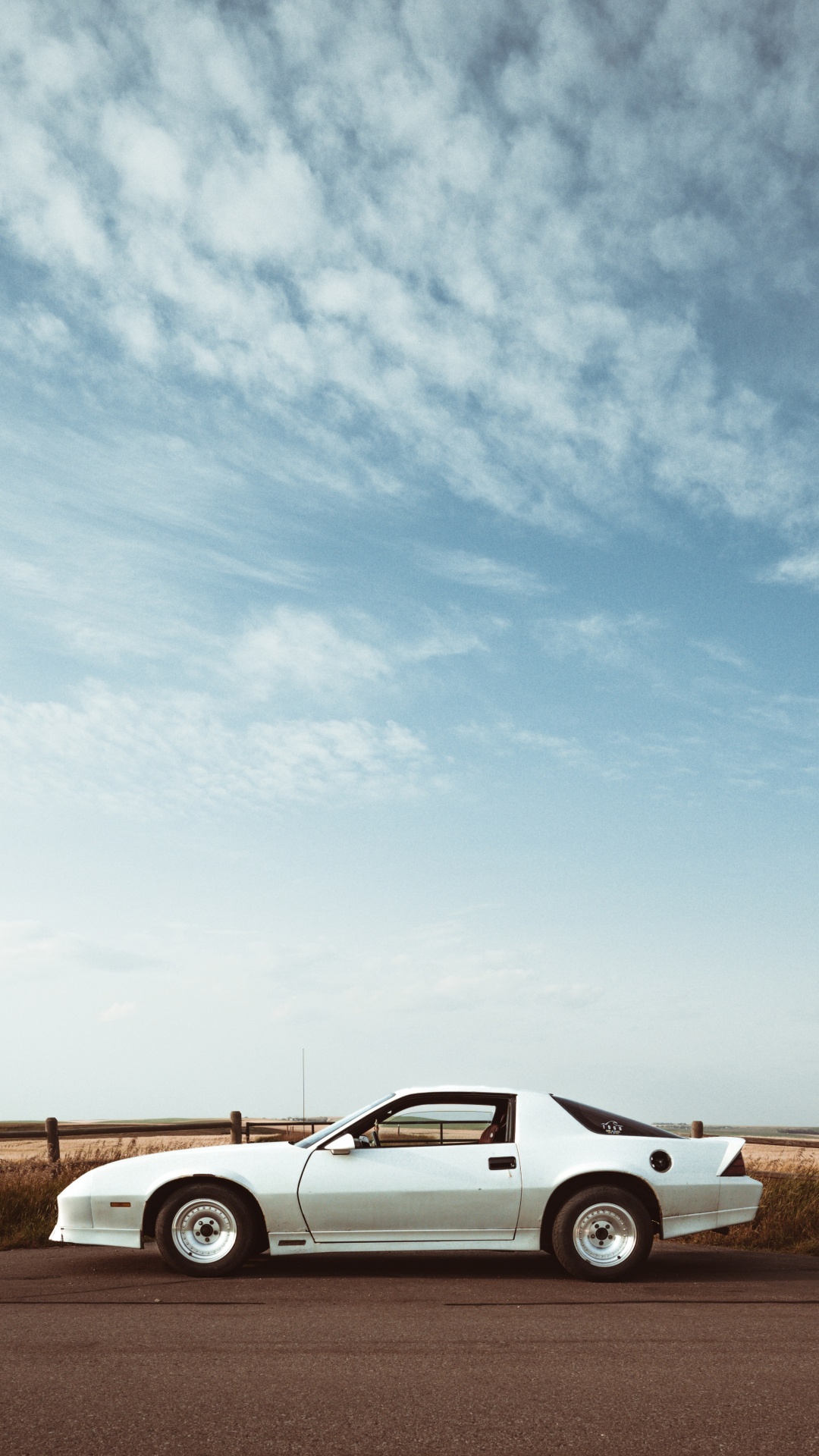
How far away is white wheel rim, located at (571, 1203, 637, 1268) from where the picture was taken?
8109 millimetres

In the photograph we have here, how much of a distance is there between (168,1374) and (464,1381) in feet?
4.45

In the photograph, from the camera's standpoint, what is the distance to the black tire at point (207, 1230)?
812 centimetres

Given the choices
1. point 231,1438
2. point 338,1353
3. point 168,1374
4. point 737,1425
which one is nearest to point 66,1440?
point 231,1438

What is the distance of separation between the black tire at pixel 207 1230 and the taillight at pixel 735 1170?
3.35m

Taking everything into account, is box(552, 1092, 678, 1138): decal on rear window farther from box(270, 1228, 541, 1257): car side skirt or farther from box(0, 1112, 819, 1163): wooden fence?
box(0, 1112, 819, 1163): wooden fence

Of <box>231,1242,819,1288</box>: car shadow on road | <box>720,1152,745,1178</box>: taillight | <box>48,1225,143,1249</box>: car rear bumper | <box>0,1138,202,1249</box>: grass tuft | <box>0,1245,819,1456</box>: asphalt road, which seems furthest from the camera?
<box>0,1138,202,1249</box>: grass tuft

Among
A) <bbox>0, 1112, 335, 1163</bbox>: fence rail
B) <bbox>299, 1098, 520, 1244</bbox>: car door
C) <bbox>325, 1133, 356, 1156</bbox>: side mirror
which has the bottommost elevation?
<bbox>0, 1112, 335, 1163</bbox>: fence rail

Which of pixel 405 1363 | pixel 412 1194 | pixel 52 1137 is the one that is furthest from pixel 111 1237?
pixel 52 1137

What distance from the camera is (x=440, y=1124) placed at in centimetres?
854

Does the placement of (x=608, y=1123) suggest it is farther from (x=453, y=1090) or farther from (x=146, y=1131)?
(x=146, y=1131)

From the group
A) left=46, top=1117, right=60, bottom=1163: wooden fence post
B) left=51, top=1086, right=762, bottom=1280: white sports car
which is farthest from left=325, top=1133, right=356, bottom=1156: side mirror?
left=46, top=1117, right=60, bottom=1163: wooden fence post

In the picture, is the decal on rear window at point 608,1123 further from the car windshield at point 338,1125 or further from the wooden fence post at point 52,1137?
the wooden fence post at point 52,1137

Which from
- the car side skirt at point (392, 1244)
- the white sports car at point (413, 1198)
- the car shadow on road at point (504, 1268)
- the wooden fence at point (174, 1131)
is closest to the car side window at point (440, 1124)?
the white sports car at point (413, 1198)

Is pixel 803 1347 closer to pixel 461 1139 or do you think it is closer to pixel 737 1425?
pixel 737 1425
